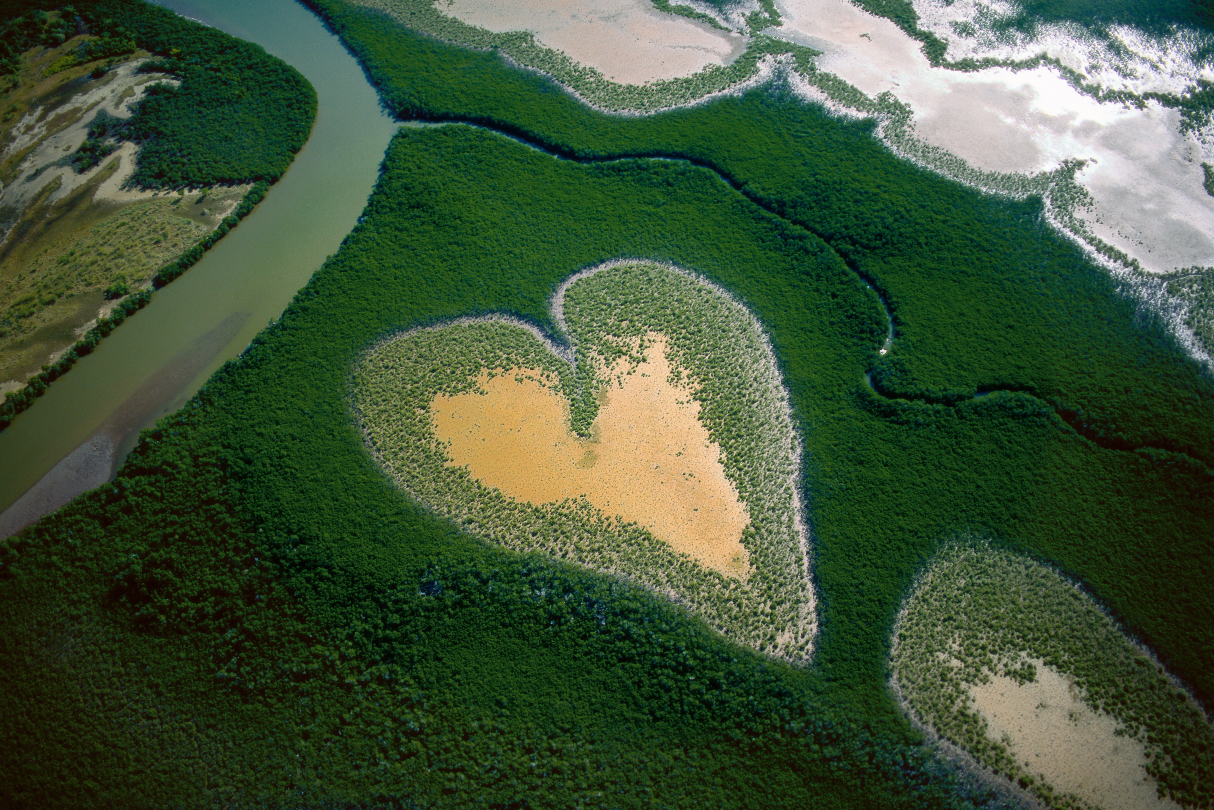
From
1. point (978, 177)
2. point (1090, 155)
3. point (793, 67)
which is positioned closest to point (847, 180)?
point (978, 177)

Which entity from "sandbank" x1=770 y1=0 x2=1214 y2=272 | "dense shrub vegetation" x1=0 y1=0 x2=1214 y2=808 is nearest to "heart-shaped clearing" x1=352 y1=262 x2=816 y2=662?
"dense shrub vegetation" x1=0 y1=0 x2=1214 y2=808

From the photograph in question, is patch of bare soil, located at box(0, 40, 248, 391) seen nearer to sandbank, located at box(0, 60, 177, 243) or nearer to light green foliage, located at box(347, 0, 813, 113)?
sandbank, located at box(0, 60, 177, 243)

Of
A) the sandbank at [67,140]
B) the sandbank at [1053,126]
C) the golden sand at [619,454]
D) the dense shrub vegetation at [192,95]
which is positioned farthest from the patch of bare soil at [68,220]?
the sandbank at [1053,126]

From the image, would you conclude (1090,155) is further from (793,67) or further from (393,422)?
(393,422)

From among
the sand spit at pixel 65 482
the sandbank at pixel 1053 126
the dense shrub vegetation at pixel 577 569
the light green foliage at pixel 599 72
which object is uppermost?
the sandbank at pixel 1053 126

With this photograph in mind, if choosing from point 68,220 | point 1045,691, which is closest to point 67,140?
point 68,220

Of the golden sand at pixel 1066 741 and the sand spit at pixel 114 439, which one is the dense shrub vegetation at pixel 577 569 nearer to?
the sand spit at pixel 114 439

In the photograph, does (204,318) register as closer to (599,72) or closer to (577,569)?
(577,569)
